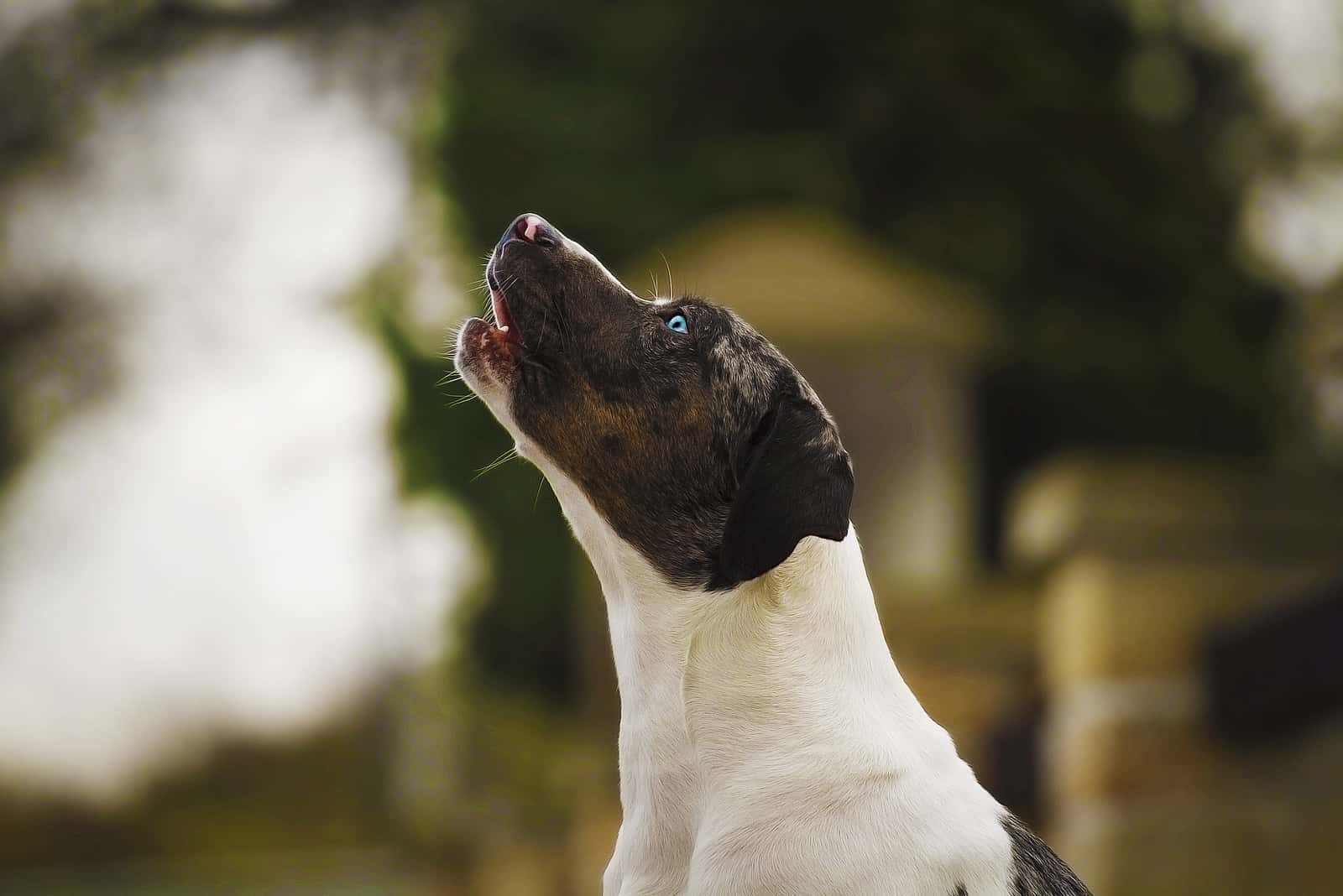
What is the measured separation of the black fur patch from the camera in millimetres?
3137

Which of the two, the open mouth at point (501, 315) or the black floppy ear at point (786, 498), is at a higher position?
the black floppy ear at point (786, 498)

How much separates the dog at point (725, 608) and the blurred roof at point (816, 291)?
6746 mm

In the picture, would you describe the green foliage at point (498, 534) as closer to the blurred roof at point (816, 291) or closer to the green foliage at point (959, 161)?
the green foliage at point (959, 161)

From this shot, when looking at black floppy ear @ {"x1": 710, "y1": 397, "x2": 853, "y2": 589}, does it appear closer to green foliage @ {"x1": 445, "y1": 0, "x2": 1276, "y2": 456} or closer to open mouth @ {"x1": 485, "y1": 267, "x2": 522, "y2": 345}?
open mouth @ {"x1": 485, "y1": 267, "x2": 522, "y2": 345}

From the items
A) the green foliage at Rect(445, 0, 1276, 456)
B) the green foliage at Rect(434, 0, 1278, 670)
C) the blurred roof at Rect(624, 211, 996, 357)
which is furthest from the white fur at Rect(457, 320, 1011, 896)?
the green foliage at Rect(445, 0, 1276, 456)

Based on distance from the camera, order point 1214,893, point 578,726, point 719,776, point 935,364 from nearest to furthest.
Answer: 1. point 719,776
2. point 1214,893
3. point 935,364
4. point 578,726

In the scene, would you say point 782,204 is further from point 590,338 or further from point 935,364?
point 590,338

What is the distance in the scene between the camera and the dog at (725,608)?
304cm

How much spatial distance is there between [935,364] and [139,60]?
8.54 metres

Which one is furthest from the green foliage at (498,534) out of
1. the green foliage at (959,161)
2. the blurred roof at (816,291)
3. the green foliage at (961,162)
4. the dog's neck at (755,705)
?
the dog's neck at (755,705)

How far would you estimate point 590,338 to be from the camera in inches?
141

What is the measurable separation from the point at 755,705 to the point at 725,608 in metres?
0.24

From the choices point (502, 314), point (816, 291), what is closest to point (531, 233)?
point (502, 314)

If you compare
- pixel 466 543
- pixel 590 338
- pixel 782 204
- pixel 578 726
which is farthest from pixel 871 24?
pixel 590 338
